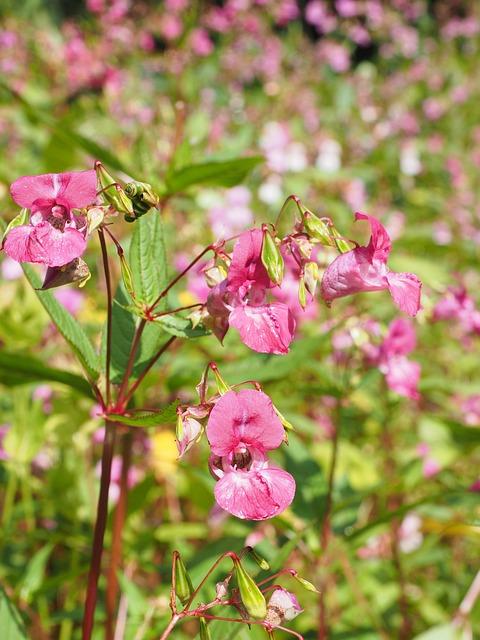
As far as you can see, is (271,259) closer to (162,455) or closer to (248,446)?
(248,446)

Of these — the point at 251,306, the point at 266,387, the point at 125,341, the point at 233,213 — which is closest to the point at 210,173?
the point at 266,387

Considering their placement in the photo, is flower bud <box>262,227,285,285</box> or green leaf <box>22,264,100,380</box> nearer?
flower bud <box>262,227,285,285</box>

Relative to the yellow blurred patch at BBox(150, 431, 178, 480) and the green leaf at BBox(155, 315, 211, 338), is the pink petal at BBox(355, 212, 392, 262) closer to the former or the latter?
the green leaf at BBox(155, 315, 211, 338)

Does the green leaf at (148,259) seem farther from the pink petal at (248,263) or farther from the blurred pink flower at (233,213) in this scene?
the blurred pink flower at (233,213)

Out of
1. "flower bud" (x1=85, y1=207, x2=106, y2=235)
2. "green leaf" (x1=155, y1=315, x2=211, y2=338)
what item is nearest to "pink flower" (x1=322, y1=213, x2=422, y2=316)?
"green leaf" (x1=155, y1=315, x2=211, y2=338)

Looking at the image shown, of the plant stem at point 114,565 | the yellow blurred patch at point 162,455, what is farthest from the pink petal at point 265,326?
the yellow blurred patch at point 162,455
